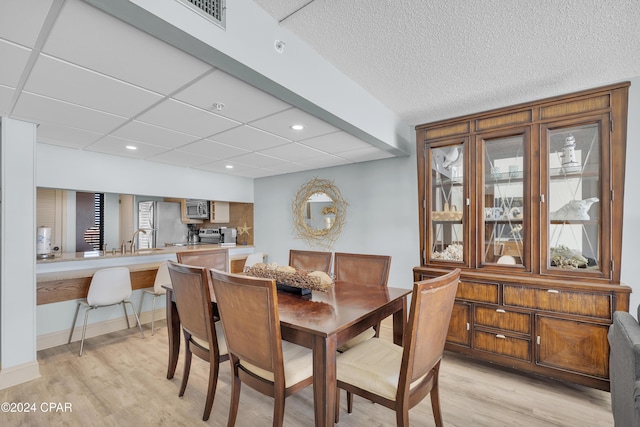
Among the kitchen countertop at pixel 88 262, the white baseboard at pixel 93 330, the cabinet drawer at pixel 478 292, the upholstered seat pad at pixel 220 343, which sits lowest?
the white baseboard at pixel 93 330

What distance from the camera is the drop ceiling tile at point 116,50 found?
1.18m

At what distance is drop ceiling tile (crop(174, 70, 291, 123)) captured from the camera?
1.70 m

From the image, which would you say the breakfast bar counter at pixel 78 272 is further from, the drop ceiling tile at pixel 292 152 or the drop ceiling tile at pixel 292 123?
the drop ceiling tile at pixel 292 123

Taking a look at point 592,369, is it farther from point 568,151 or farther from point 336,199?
point 336,199

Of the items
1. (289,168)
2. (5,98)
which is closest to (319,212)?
(289,168)

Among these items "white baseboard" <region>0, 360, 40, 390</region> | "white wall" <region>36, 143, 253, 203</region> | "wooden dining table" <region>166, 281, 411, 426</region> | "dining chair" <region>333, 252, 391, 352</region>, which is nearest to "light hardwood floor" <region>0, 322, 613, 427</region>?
"white baseboard" <region>0, 360, 40, 390</region>

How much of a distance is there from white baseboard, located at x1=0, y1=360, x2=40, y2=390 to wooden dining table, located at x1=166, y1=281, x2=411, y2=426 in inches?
43.2

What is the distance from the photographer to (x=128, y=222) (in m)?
5.21

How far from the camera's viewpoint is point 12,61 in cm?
146

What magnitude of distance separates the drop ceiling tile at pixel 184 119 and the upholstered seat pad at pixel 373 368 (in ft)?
6.24

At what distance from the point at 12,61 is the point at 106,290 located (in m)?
2.28

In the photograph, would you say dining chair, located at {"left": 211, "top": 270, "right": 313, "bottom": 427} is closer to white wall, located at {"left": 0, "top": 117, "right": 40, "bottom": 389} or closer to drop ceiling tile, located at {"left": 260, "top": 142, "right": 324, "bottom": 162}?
drop ceiling tile, located at {"left": 260, "top": 142, "right": 324, "bottom": 162}

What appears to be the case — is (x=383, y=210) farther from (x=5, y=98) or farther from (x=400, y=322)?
(x=5, y=98)

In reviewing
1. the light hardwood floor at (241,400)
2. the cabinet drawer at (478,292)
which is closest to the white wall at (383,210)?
the cabinet drawer at (478,292)
